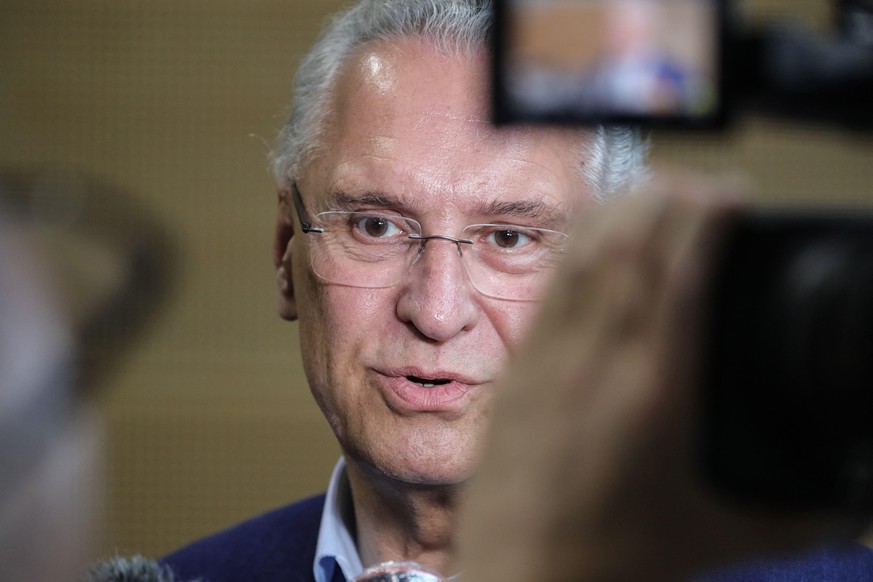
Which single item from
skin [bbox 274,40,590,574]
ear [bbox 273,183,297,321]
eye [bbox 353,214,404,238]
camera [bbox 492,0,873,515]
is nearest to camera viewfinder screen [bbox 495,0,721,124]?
camera [bbox 492,0,873,515]

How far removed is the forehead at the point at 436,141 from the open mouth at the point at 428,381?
0.21 metres

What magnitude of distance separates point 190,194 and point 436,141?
2181 millimetres

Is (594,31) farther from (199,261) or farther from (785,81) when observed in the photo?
(199,261)

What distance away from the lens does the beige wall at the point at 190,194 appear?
132 inches

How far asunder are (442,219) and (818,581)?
24.6 inches

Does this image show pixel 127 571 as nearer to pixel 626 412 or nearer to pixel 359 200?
pixel 359 200

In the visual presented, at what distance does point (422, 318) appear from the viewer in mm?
1306

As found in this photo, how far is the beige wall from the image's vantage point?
3.36m

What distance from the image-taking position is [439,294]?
Result: 1315 millimetres

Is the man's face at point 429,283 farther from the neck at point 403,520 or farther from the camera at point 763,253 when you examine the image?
the camera at point 763,253

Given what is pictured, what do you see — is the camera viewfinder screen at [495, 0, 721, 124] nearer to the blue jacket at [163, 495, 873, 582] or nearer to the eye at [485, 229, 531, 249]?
the eye at [485, 229, 531, 249]

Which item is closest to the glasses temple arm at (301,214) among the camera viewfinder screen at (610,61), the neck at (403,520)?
the neck at (403,520)

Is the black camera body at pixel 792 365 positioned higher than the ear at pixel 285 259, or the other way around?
the black camera body at pixel 792 365

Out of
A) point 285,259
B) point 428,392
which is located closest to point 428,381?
point 428,392
